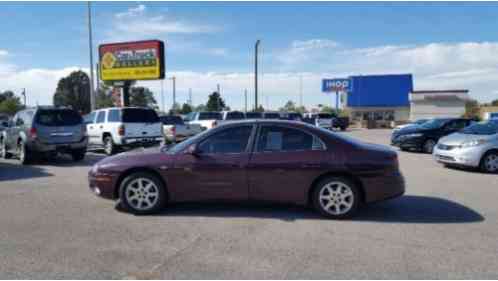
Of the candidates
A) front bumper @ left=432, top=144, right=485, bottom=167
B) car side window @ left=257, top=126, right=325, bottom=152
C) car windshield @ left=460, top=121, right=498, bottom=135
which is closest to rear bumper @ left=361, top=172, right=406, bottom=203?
car side window @ left=257, top=126, right=325, bottom=152

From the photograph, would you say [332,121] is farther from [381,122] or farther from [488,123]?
[488,123]

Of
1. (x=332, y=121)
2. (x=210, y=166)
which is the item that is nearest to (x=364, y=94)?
(x=332, y=121)

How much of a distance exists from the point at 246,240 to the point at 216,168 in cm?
134

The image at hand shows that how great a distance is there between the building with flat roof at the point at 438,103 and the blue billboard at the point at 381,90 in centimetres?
348

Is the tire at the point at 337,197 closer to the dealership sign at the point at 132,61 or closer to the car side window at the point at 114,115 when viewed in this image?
the car side window at the point at 114,115

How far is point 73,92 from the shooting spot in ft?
282

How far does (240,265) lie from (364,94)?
2020 inches

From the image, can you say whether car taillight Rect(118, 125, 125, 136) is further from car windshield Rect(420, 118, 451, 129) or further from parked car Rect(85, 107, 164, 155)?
car windshield Rect(420, 118, 451, 129)

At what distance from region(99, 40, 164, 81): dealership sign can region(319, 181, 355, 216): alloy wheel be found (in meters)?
19.7

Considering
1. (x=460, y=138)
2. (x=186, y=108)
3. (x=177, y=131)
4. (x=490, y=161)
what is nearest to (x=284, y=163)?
(x=460, y=138)

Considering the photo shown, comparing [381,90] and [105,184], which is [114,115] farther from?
[381,90]

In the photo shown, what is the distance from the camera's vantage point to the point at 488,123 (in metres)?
10.9

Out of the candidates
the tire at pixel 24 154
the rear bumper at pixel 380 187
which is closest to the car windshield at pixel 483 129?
the rear bumper at pixel 380 187

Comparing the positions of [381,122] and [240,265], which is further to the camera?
[381,122]
